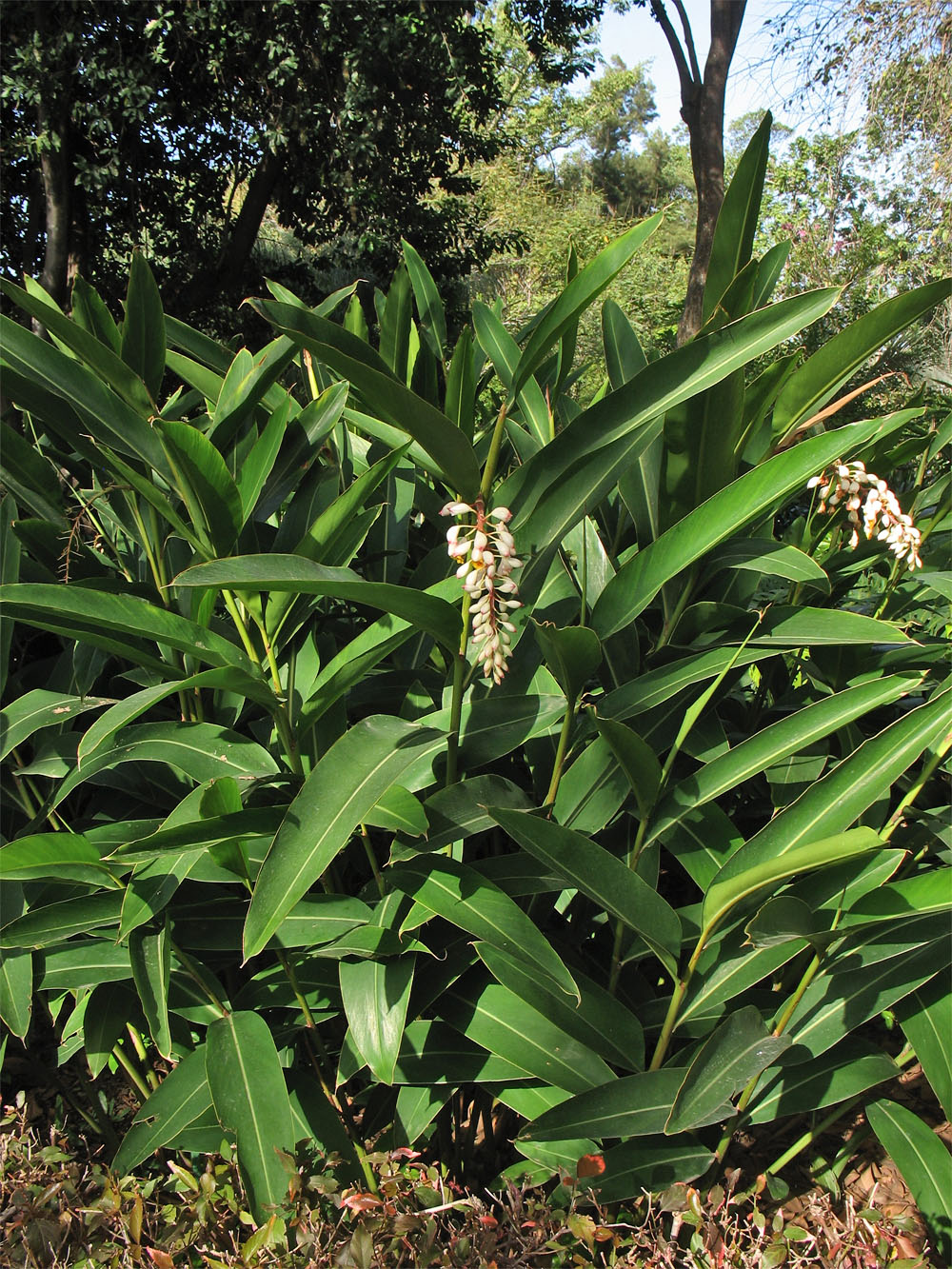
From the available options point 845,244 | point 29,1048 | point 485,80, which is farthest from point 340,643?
point 845,244

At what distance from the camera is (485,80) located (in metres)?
8.29

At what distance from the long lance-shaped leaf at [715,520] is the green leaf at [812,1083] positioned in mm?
663

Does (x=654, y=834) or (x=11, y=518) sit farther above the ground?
(x=11, y=518)

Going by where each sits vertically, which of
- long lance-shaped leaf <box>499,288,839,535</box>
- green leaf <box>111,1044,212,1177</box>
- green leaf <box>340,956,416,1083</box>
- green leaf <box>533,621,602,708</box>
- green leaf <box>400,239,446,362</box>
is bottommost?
green leaf <box>111,1044,212,1177</box>

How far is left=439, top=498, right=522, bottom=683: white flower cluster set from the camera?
0.93m

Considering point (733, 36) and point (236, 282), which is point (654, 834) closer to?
point (236, 282)

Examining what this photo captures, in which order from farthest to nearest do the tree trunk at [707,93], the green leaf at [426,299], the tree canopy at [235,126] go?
the tree trunk at [707,93], the tree canopy at [235,126], the green leaf at [426,299]

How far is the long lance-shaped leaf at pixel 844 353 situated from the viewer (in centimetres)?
99

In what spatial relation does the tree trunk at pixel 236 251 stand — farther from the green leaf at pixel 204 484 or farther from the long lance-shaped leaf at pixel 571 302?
the long lance-shaped leaf at pixel 571 302

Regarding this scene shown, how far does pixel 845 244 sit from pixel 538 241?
22.9 ft

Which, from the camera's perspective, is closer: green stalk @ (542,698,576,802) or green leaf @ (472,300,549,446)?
green stalk @ (542,698,576,802)

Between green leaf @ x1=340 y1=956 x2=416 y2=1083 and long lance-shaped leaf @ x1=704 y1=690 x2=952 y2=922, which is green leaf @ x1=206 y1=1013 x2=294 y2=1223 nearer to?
green leaf @ x1=340 y1=956 x2=416 y2=1083

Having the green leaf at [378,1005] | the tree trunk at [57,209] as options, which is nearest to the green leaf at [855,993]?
the green leaf at [378,1005]

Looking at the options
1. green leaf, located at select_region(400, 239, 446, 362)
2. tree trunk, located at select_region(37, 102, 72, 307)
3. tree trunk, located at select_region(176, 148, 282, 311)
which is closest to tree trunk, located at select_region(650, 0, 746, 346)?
tree trunk, located at select_region(176, 148, 282, 311)
